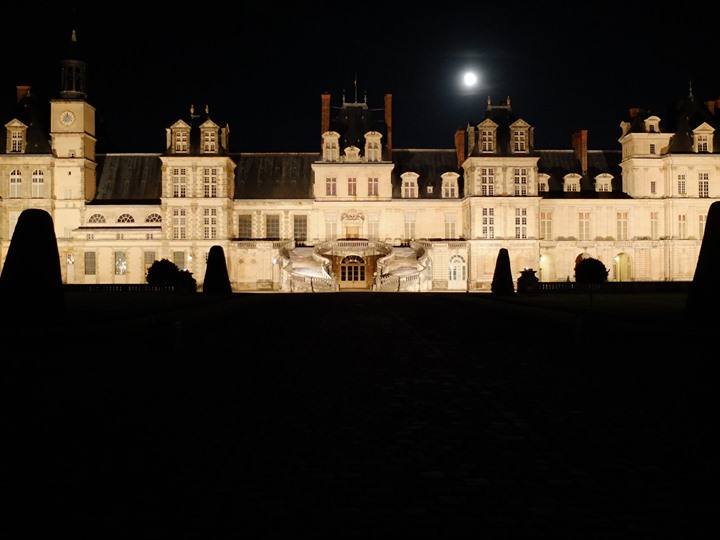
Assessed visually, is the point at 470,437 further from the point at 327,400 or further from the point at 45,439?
the point at 45,439

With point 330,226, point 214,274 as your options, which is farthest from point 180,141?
point 214,274

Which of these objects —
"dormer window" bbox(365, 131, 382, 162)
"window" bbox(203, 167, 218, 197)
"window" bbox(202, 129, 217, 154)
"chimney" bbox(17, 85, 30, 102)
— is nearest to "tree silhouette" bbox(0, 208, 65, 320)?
"window" bbox(203, 167, 218, 197)

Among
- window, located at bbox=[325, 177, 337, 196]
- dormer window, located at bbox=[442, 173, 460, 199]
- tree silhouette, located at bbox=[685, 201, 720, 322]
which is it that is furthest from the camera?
dormer window, located at bbox=[442, 173, 460, 199]

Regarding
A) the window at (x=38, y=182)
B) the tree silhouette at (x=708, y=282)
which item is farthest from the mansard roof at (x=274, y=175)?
the tree silhouette at (x=708, y=282)

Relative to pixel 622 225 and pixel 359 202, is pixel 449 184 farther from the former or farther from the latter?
pixel 622 225

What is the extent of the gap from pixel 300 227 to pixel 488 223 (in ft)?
45.6

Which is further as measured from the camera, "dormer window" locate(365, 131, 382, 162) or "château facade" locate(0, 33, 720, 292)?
"dormer window" locate(365, 131, 382, 162)

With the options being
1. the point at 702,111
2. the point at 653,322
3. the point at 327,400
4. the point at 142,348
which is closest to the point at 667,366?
the point at 327,400

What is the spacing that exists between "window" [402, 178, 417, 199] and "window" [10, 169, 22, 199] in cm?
2776

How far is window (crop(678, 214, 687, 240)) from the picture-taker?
58312mm

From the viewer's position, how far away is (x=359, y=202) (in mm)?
58938

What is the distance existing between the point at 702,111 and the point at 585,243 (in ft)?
43.3

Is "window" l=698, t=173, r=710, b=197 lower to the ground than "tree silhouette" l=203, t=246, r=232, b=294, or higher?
higher

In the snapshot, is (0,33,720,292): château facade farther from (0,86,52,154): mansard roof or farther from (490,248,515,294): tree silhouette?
(490,248,515,294): tree silhouette
